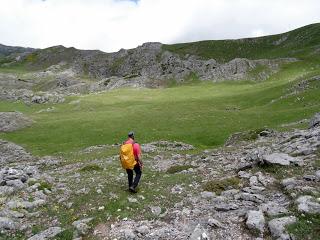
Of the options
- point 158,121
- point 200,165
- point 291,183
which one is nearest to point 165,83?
point 158,121

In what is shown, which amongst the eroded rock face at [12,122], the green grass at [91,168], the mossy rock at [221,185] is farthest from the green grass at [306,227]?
the eroded rock face at [12,122]

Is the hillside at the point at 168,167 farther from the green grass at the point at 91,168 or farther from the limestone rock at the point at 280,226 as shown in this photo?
the green grass at the point at 91,168

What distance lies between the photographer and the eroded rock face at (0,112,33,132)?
67.6 m

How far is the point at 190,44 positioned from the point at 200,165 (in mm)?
170383

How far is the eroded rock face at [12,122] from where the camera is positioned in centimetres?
6756

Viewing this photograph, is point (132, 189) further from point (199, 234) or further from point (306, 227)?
point (306, 227)

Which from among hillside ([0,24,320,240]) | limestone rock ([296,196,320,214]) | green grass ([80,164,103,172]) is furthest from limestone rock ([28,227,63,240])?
green grass ([80,164,103,172])

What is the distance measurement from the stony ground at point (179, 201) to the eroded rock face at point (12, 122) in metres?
36.3

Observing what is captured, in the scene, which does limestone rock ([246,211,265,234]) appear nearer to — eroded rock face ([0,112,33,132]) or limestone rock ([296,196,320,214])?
limestone rock ([296,196,320,214])

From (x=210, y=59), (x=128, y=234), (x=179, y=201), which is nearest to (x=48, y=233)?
(x=128, y=234)

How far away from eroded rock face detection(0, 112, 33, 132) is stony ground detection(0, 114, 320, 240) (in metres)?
36.3

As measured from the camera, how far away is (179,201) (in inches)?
917

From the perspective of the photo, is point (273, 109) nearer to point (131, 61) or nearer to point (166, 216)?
point (166, 216)

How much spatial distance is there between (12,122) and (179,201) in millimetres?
54643
